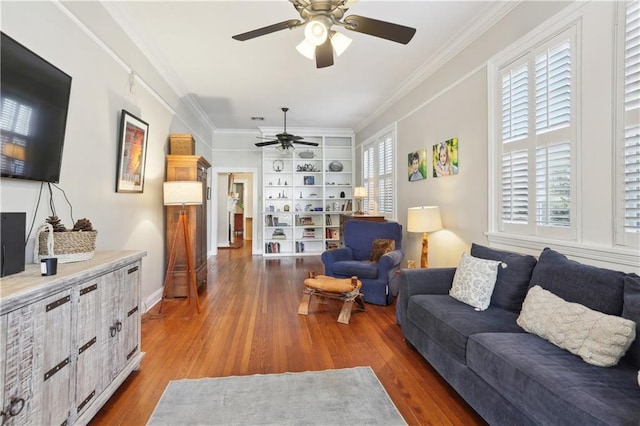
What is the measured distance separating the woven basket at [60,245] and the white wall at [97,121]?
109 mm

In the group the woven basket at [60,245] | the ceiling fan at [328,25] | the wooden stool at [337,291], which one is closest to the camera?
the woven basket at [60,245]

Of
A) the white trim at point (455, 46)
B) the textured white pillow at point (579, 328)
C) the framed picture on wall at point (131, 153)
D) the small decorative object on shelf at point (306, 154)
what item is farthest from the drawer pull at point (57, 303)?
the small decorative object on shelf at point (306, 154)

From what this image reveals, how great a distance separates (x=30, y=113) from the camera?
1728 millimetres

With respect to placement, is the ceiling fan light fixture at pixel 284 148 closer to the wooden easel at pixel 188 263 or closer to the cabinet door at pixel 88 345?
the wooden easel at pixel 188 263

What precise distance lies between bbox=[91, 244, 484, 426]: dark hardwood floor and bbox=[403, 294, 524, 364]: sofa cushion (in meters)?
0.33

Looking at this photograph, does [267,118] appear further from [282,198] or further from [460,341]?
[460,341]

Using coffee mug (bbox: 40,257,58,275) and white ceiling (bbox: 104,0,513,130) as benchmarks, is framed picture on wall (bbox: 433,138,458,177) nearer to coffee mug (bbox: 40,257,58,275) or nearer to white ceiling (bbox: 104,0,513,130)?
white ceiling (bbox: 104,0,513,130)

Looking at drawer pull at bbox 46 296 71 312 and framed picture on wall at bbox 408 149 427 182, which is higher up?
framed picture on wall at bbox 408 149 427 182

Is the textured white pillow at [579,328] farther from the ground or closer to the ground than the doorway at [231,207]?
closer to the ground

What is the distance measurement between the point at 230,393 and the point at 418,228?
8.18 ft

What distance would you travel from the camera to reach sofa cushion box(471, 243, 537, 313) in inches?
86.3

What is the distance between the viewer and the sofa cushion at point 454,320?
6.27ft

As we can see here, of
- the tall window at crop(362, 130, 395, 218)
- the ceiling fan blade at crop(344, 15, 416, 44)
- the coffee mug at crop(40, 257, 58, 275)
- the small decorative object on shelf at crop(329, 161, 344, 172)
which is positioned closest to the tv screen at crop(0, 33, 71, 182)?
the coffee mug at crop(40, 257, 58, 275)

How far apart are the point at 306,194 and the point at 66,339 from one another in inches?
257
